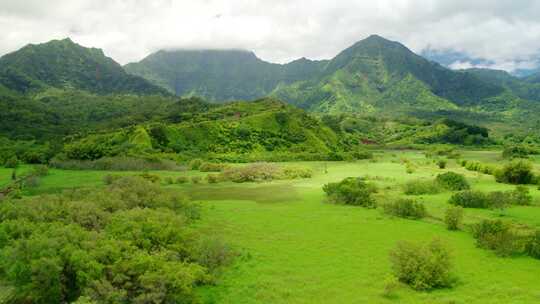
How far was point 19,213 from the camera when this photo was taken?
1714 inches

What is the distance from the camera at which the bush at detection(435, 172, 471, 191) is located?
79.7m

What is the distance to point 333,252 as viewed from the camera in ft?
144

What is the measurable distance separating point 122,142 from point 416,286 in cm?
12497

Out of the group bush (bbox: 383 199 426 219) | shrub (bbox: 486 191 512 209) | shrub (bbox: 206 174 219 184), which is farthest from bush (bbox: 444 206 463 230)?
shrub (bbox: 206 174 219 184)

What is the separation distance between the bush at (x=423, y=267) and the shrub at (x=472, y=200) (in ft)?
100.0

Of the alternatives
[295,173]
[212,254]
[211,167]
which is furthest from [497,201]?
[211,167]

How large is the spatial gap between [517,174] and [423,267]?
209 ft

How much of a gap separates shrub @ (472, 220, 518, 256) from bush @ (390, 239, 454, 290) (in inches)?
335

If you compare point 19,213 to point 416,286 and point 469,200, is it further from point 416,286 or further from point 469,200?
point 469,200

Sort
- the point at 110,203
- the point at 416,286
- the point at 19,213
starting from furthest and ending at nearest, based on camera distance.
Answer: the point at 110,203
the point at 19,213
the point at 416,286

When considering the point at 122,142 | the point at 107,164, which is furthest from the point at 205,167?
the point at 122,142

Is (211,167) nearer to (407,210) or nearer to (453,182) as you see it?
(453,182)

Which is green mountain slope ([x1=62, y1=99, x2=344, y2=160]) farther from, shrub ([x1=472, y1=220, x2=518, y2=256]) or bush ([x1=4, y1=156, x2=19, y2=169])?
shrub ([x1=472, y1=220, x2=518, y2=256])

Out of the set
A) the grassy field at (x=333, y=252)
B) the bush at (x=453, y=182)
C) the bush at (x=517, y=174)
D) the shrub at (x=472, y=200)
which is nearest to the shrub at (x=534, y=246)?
the grassy field at (x=333, y=252)
